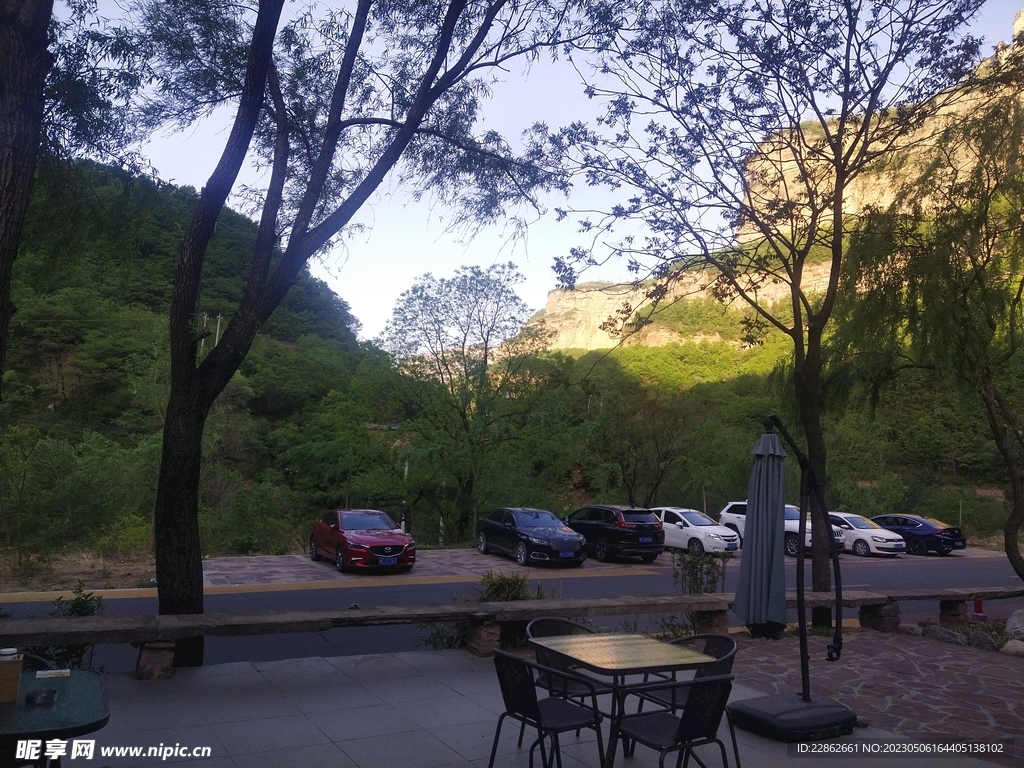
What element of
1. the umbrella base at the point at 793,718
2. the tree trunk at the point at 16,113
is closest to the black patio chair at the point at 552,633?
the umbrella base at the point at 793,718

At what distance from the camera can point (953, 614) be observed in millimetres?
12727

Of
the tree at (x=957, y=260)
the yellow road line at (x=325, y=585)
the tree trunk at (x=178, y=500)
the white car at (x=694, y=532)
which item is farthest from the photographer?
the white car at (x=694, y=532)

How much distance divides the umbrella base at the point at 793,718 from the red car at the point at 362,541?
1300 cm

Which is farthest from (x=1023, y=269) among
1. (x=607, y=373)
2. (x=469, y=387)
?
(x=607, y=373)

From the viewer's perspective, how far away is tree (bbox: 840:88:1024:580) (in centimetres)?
1293

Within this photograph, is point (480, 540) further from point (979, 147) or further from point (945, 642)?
point (979, 147)

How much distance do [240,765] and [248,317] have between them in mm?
4333

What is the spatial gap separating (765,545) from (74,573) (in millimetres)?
15554

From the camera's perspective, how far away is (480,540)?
77.8ft

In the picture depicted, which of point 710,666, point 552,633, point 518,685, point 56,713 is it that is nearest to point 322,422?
point 552,633

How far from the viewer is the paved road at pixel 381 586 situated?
9.91 m

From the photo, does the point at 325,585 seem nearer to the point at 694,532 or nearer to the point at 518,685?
the point at 518,685

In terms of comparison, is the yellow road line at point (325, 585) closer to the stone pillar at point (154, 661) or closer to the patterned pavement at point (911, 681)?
the patterned pavement at point (911, 681)

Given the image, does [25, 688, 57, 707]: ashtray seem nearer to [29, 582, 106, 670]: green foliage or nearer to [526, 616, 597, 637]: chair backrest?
[526, 616, 597, 637]: chair backrest
